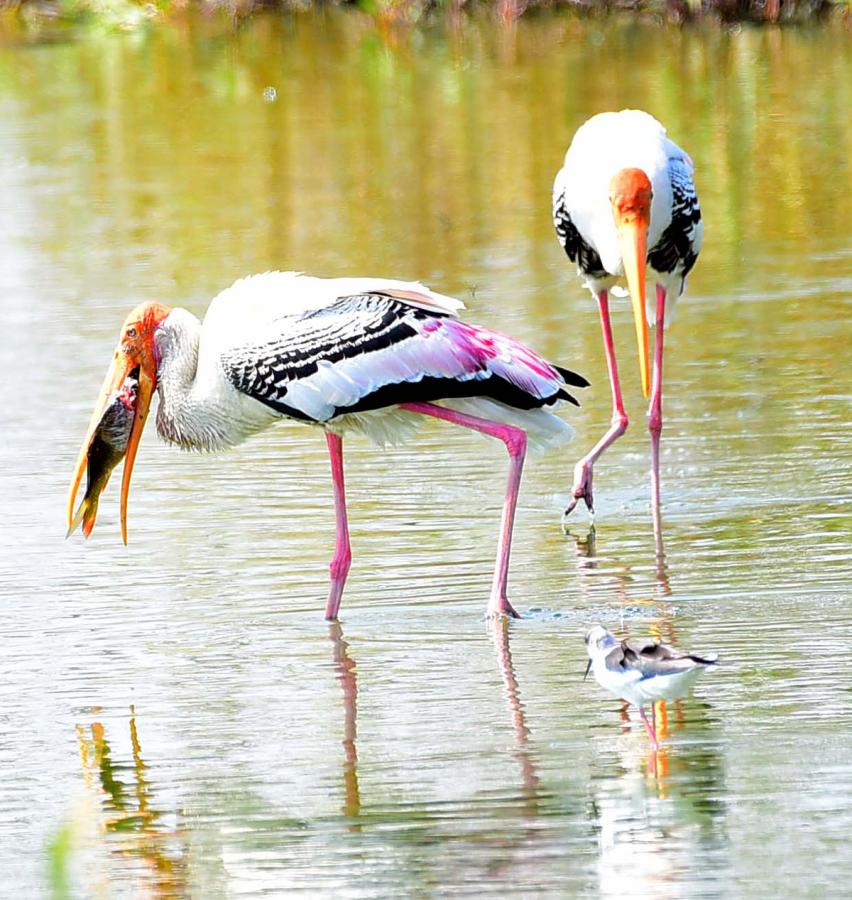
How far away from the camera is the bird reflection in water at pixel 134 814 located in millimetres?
4934

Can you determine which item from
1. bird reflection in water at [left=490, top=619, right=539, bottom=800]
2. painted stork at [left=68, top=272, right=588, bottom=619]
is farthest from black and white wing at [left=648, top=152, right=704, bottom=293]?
bird reflection in water at [left=490, top=619, right=539, bottom=800]

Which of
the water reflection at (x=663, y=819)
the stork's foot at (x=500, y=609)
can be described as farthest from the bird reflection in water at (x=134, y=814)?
the stork's foot at (x=500, y=609)

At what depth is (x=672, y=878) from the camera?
4.62m

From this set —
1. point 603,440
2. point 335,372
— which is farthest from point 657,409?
point 335,372

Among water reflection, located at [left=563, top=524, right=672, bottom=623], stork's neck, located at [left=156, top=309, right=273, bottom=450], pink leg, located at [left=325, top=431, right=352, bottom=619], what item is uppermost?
stork's neck, located at [left=156, top=309, right=273, bottom=450]

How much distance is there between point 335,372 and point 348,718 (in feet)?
4.38

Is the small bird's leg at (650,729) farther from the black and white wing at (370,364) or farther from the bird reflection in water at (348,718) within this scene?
the black and white wing at (370,364)

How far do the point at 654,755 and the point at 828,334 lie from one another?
5761 millimetres

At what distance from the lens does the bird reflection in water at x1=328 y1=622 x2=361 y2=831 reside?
17.4 feet

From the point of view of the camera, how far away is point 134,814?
17.5 ft

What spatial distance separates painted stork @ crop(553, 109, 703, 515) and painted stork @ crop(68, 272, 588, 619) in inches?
49.2

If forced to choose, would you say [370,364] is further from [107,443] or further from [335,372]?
[107,443]

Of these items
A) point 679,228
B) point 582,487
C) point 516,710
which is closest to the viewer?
point 516,710

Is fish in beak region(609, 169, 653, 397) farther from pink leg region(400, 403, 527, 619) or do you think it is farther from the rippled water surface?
pink leg region(400, 403, 527, 619)
